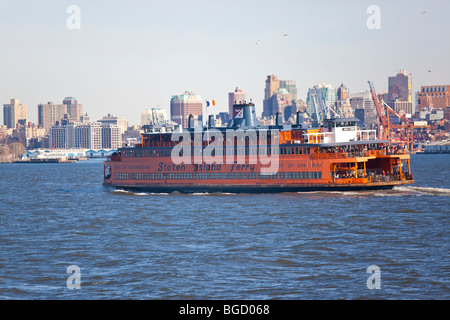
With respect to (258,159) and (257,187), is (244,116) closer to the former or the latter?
(258,159)

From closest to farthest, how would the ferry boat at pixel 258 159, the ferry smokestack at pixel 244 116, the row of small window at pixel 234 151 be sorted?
the ferry boat at pixel 258 159 → the row of small window at pixel 234 151 → the ferry smokestack at pixel 244 116

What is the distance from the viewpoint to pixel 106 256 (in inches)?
1324

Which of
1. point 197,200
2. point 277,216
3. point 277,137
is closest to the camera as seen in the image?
point 277,216

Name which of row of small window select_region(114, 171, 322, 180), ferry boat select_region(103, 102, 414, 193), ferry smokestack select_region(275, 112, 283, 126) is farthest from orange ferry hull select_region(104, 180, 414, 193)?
ferry smokestack select_region(275, 112, 283, 126)

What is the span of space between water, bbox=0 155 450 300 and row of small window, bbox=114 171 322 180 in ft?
13.4

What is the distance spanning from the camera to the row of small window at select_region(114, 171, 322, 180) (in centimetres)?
6391

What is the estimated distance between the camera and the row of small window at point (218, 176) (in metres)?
63.9

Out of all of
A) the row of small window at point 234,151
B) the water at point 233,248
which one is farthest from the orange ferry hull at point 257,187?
the row of small window at point 234,151

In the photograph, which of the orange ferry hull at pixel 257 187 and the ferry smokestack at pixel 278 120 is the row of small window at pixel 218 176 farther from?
the ferry smokestack at pixel 278 120
